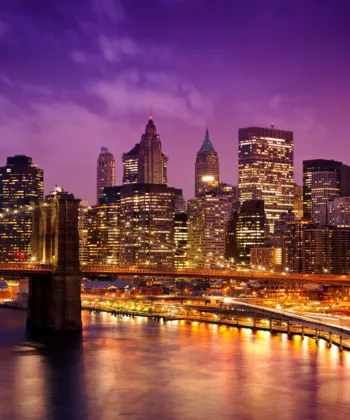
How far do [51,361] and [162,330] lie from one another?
21860 millimetres

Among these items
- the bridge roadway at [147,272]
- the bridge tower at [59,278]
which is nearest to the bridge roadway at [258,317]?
the bridge roadway at [147,272]

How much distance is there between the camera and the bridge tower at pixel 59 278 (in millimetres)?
74225

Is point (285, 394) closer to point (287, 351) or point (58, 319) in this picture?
point (287, 351)

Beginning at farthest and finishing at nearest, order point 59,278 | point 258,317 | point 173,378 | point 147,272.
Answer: point 147,272 < point 258,317 < point 59,278 < point 173,378

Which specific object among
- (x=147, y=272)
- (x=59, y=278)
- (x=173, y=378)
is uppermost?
(x=147, y=272)

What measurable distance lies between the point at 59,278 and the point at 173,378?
80.0 feet

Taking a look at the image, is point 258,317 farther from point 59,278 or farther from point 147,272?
point 59,278

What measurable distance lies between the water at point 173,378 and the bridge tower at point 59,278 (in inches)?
119

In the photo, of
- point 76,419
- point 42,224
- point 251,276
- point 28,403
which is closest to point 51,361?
point 28,403

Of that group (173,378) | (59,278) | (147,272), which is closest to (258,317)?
(147,272)

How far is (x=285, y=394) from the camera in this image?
48.3 metres

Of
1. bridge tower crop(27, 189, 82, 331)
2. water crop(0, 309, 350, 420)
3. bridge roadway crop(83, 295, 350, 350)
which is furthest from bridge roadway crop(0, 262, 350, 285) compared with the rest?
water crop(0, 309, 350, 420)

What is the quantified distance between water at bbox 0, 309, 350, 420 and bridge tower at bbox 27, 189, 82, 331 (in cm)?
302

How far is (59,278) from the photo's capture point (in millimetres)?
75000
